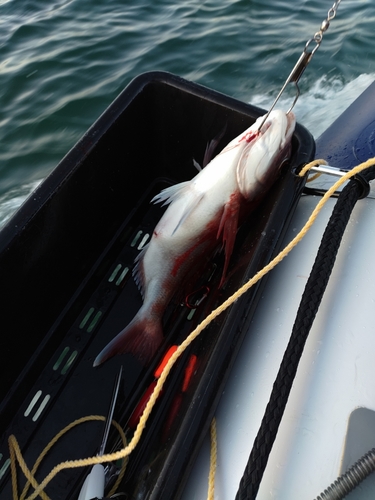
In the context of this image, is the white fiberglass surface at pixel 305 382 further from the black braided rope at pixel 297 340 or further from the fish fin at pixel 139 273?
the fish fin at pixel 139 273

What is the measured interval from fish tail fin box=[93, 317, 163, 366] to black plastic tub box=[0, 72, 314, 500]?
9 cm

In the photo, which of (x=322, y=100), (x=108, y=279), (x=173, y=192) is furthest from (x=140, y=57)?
(x=108, y=279)

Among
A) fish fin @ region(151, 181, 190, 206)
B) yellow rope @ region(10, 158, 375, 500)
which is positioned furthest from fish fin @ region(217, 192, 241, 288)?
yellow rope @ region(10, 158, 375, 500)

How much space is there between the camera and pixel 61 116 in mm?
4566

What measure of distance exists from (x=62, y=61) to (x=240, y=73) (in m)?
2.24

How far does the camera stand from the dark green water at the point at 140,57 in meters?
4.48

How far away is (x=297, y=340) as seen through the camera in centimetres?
133

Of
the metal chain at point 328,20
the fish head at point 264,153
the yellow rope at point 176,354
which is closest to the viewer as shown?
the yellow rope at point 176,354

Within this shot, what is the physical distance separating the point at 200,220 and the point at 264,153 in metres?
0.46

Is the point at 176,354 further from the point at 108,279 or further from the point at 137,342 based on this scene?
the point at 108,279

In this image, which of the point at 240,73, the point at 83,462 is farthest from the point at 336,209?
the point at 240,73

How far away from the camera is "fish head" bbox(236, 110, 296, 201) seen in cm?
204

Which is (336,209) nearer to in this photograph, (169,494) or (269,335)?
(269,335)

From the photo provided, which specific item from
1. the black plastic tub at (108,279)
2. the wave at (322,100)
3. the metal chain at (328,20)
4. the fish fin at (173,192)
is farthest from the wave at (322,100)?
the metal chain at (328,20)
